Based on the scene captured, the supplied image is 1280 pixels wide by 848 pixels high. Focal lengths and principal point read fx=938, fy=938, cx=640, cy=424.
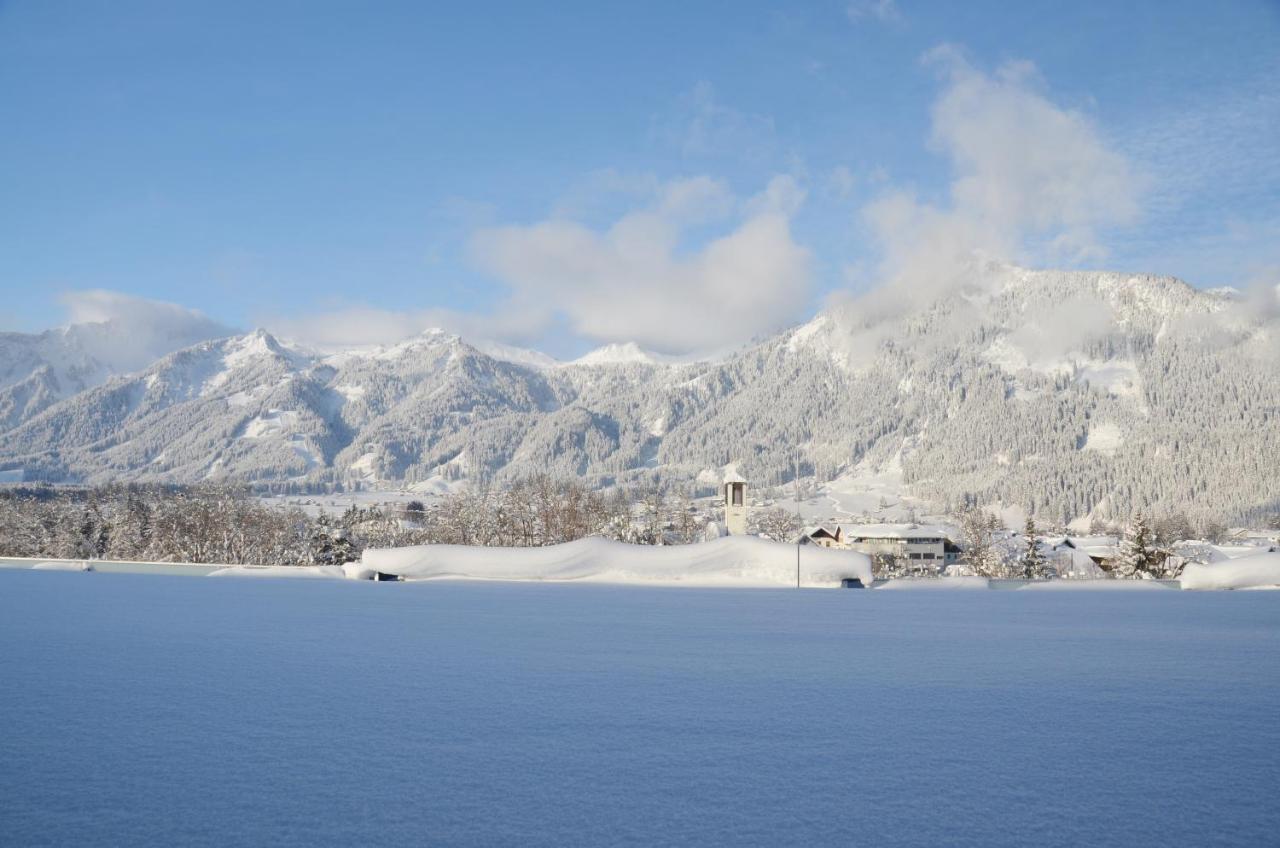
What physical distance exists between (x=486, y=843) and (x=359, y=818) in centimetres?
111

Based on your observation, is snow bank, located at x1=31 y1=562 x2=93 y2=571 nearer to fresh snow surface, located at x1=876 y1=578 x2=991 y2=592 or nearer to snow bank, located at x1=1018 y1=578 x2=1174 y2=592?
fresh snow surface, located at x1=876 y1=578 x2=991 y2=592

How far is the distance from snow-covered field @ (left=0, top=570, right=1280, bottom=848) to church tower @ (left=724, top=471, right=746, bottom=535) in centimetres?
4023

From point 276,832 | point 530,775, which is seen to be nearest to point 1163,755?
point 530,775

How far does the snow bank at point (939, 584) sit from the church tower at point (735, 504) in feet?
76.1

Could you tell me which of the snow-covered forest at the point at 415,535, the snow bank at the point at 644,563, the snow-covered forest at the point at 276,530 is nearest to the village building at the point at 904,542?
the snow-covered forest at the point at 415,535

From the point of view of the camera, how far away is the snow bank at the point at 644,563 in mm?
34750

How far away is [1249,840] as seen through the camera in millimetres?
6277

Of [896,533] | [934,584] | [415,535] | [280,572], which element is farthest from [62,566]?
[896,533]

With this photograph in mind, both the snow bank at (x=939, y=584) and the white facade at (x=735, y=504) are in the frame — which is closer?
the snow bank at (x=939, y=584)

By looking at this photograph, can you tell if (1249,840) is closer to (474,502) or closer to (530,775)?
(530,775)

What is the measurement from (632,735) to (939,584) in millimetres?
29248

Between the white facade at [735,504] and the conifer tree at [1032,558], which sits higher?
the white facade at [735,504]

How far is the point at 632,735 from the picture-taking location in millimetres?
9242

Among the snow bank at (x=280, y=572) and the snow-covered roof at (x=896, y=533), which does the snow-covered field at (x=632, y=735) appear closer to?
the snow bank at (x=280, y=572)
